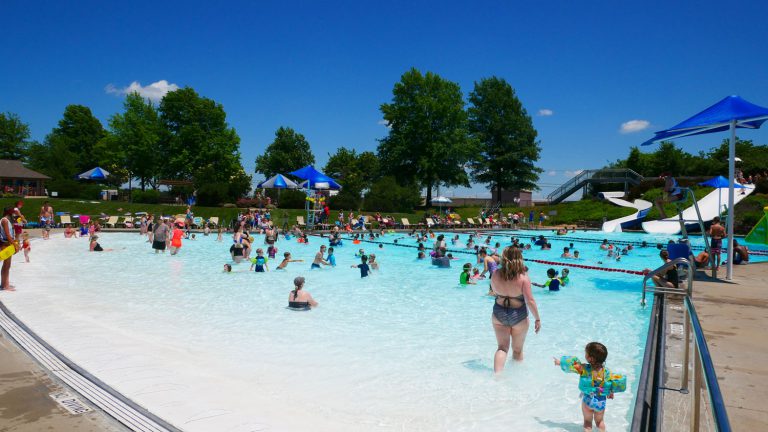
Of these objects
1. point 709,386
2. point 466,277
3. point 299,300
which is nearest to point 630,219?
point 466,277

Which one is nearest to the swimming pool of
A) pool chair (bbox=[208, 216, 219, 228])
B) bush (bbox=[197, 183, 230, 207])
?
pool chair (bbox=[208, 216, 219, 228])

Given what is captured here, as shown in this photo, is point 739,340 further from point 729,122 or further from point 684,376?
point 729,122

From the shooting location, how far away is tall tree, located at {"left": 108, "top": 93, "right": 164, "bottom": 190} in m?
50.3

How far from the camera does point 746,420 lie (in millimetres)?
3785

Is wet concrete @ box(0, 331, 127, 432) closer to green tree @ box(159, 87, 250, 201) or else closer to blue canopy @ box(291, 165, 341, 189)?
blue canopy @ box(291, 165, 341, 189)

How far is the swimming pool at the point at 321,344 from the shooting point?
4.93 m

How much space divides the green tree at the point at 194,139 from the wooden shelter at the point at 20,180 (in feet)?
38.4

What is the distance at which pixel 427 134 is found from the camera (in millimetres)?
48625

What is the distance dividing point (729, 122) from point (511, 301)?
9527 millimetres

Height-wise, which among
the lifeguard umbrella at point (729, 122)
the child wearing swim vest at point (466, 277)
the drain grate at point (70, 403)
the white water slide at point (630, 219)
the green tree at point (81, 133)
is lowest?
the drain grate at point (70, 403)

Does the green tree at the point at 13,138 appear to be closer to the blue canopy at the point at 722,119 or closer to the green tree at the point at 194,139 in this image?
the green tree at the point at 194,139

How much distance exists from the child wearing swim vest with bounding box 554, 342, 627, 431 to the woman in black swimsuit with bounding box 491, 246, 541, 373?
142 cm

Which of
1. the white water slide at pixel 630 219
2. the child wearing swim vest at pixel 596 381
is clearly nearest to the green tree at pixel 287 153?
the white water slide at pixel 630 219

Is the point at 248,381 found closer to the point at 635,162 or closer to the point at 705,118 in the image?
the point at 705,118
